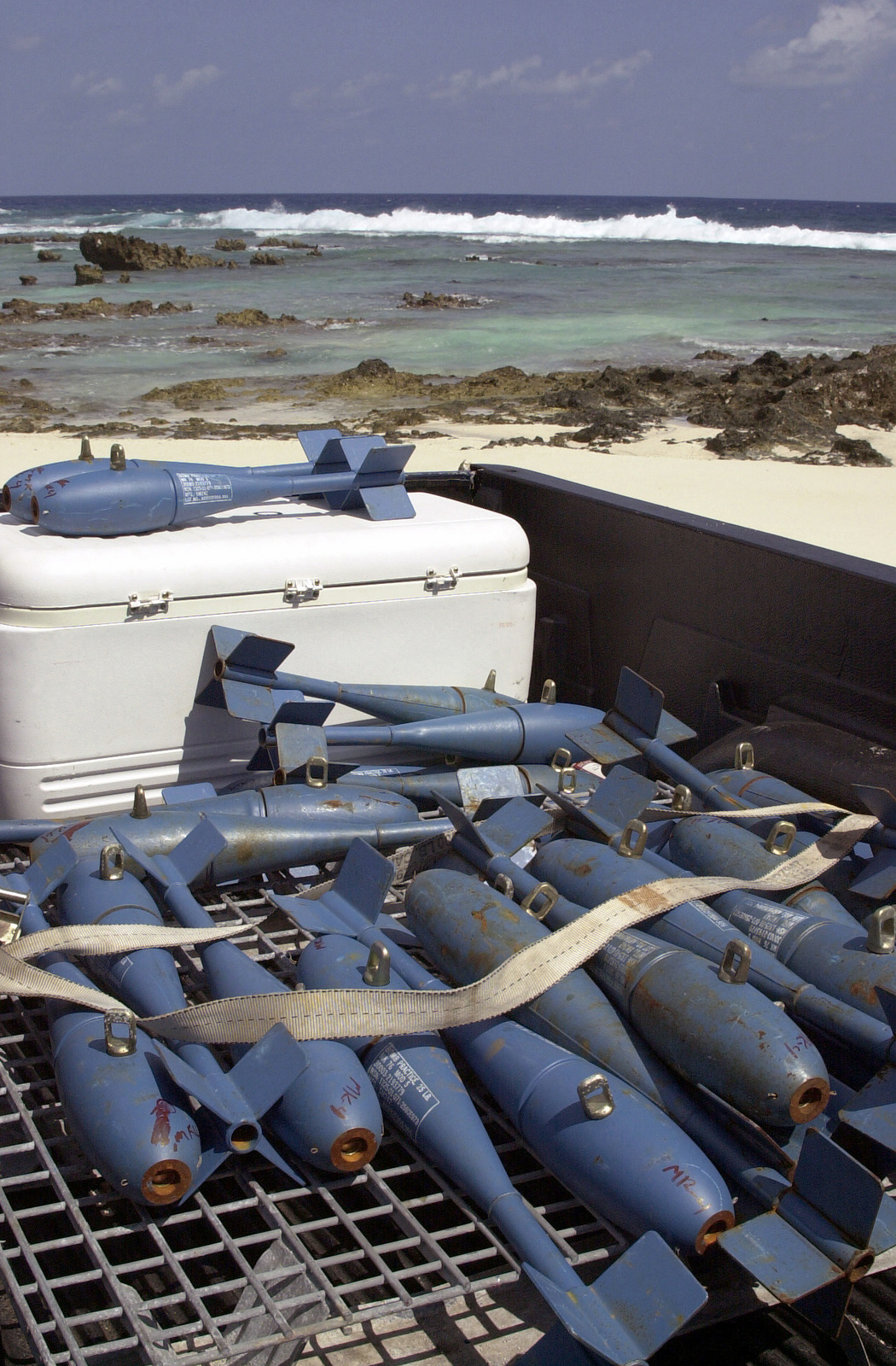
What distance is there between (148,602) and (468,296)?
31.3 m

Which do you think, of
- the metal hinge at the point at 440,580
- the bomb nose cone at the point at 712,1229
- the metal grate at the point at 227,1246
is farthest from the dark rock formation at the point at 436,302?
the bomb nose cone at the point at 712,1229

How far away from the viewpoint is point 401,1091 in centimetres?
201

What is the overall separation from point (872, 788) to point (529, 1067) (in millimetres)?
1137

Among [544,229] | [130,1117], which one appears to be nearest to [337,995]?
[130,1117]

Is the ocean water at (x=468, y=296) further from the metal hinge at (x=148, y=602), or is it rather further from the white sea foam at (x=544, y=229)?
the metal hinge at (x=148, y=602)

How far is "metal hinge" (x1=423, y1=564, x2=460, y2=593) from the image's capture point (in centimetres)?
356

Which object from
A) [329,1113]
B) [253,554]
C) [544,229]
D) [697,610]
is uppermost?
[544,229]

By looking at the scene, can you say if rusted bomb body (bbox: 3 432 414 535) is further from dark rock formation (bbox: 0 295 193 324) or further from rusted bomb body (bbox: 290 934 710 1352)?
dark rock formation (bbox: 0 295 193 324)

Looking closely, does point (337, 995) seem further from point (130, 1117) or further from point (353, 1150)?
point (130, 1117)

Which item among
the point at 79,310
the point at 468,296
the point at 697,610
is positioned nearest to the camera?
the point at 697,610

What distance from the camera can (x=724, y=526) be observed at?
3748mm

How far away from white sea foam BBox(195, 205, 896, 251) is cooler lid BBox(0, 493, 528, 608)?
2421 inches

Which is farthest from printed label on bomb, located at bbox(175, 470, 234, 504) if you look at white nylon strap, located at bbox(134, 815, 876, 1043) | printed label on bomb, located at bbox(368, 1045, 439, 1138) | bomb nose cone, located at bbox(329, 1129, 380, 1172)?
bomb nose cone, located at bbox(329, 1129, 380, 1172)

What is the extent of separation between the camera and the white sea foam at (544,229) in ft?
213
